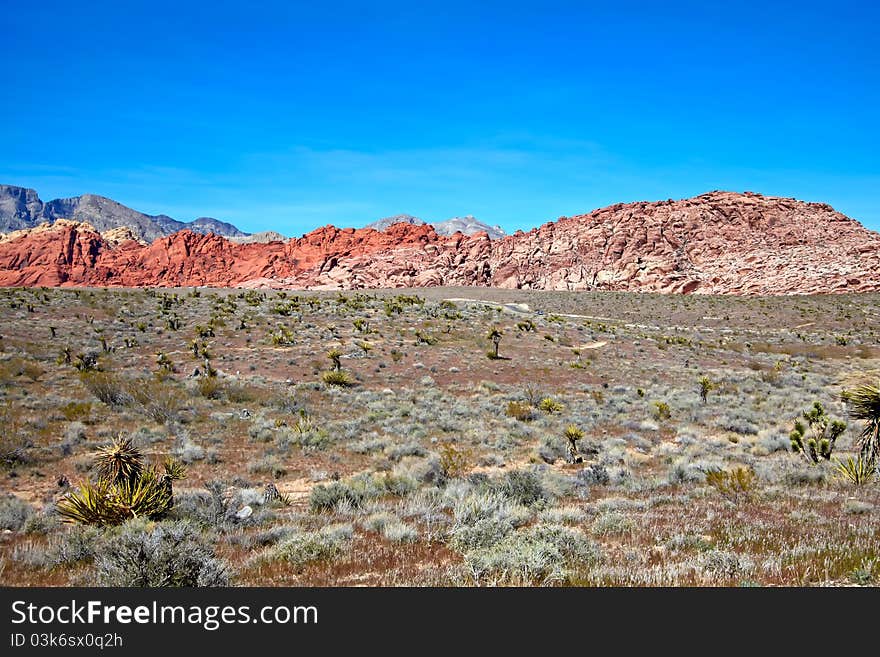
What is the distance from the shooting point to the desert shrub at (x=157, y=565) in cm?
473

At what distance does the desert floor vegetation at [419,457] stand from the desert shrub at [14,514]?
4cm

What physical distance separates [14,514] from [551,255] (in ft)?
360

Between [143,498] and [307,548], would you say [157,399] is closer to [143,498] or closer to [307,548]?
[143,498]

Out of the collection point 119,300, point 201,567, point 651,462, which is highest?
point 119,300

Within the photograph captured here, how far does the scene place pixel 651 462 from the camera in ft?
43.0

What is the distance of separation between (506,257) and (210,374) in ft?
325

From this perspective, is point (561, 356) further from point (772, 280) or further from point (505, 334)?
point (772, 280)

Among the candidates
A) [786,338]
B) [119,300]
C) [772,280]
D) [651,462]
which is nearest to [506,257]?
[772,280]

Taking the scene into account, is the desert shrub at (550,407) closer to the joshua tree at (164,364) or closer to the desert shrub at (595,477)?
the desert shrub at (595,477)

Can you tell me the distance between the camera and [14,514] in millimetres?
8008

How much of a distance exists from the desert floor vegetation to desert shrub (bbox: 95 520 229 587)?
1.0 inches

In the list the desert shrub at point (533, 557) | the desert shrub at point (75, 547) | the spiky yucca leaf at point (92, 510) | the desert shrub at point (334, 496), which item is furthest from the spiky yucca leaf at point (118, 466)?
the desert shrub at point (533, 557)

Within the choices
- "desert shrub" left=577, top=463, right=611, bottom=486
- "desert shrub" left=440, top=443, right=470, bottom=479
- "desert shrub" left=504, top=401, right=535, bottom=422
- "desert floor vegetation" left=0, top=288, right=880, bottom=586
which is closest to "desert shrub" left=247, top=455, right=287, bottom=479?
"desert floor vegetation" left=0, top=288, right=880, bottom=586

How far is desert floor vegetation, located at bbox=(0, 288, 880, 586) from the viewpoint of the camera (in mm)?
5629
